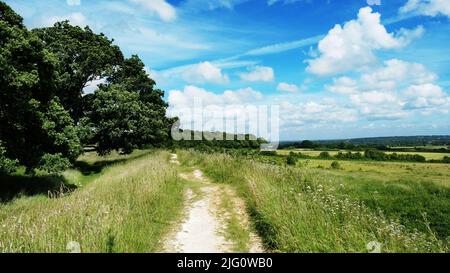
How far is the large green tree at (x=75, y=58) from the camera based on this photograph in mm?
29609

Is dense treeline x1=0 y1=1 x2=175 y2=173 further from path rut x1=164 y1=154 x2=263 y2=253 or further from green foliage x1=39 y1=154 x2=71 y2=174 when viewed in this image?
path rut x1=164 y1=154 x2=263 y2=253

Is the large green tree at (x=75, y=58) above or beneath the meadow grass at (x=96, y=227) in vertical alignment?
above

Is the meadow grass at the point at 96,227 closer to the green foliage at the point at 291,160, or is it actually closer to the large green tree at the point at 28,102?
the large green tree at the point at 28,102

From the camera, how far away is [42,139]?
66.1ft

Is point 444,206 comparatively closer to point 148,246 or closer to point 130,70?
point 130,70

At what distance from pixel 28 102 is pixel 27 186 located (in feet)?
21.8

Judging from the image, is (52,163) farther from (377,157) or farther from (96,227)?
(377,157)

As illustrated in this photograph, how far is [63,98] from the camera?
3028 cm

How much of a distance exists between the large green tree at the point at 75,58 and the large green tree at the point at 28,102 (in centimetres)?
881

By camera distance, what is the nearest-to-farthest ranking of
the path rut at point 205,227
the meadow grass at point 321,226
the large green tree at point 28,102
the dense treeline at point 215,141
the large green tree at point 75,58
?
the meadow grass at point 321,226 → the path rut at point 205,227 → the large green tree at point 28,102 → the large green tree at point 75,58 → the dense treeline at point 215,141

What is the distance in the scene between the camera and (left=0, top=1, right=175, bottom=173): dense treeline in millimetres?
16844

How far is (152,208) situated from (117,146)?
24.6 m

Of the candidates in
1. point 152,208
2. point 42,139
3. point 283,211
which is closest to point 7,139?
point 42,139

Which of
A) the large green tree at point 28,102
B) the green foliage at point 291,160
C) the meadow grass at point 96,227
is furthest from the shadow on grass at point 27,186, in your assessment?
the green foliage at point 291,160
